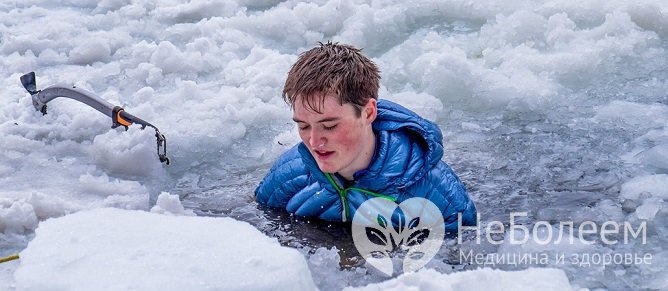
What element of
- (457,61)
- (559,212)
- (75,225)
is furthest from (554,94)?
(75,225)

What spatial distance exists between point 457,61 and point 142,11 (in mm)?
3359

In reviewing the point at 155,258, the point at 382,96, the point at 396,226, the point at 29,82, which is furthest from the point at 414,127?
the point at 29,82

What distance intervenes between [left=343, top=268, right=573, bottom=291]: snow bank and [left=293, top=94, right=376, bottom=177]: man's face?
0.72 metres

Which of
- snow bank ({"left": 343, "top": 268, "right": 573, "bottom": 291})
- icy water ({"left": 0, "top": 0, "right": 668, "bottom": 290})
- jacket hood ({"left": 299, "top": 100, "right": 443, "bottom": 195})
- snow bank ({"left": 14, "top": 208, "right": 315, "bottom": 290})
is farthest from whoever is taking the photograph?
icy water ({"left": 0, "top": 0, "right": 668, "bottom": 290})

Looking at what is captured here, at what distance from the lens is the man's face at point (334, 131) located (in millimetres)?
3127

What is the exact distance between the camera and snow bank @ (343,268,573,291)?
253 cm

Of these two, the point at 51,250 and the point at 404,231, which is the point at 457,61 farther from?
the point at 51,250

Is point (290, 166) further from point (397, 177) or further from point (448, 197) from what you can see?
point (448, 197)

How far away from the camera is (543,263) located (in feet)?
10.3

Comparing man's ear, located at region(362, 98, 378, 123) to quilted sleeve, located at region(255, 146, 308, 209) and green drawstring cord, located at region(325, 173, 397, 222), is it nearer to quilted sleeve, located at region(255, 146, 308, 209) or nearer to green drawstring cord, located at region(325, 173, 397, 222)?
green drawstring cord, located at region(325, 173, 397, 222)

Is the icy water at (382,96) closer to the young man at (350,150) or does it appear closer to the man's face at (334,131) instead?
the young man at (350,150)

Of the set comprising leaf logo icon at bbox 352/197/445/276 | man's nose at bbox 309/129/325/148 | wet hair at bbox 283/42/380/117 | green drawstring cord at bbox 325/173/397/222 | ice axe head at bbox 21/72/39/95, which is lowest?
leaf logo icon at bbox 352/197/445/276

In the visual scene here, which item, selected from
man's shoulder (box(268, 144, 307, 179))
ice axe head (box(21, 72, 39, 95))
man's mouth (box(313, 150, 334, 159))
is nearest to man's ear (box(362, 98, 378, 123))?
man's mouth (box(313, 150, 334, 159))

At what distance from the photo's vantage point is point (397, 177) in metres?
3.35
